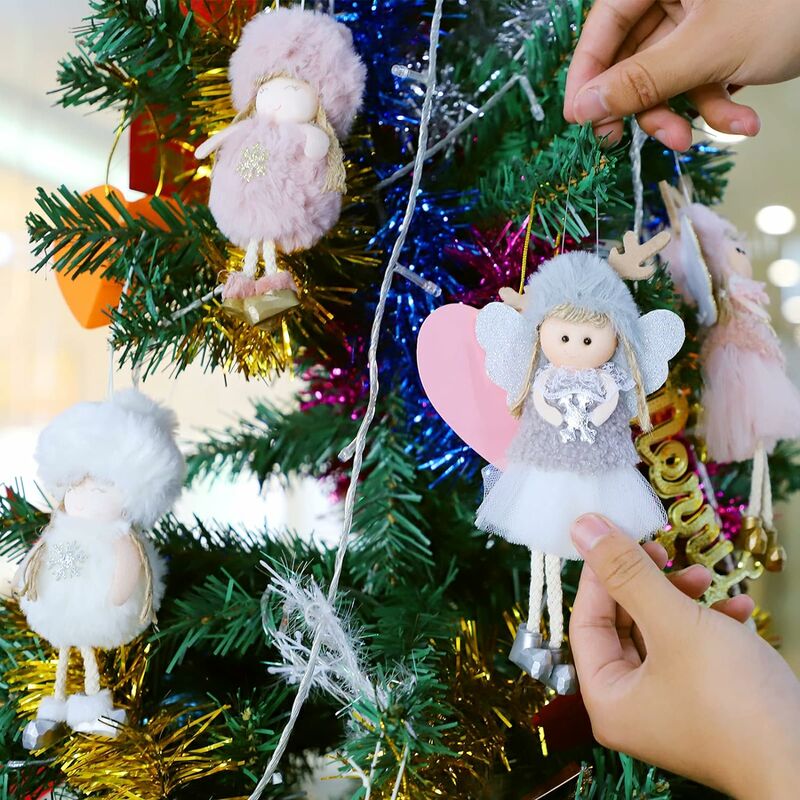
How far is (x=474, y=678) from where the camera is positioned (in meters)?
0.60

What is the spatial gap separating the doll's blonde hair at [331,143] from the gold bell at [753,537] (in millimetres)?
404

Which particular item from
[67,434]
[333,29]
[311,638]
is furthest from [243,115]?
[311,638]

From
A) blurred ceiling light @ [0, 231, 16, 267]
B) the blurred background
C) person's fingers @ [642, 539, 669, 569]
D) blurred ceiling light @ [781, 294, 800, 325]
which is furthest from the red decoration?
blurred ceiling light @ [0, 231, 16, 267]

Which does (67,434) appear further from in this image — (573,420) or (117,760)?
(573,420)

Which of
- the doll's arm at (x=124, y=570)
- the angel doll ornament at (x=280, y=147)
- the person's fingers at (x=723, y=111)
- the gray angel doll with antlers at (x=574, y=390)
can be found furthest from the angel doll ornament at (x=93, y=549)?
the person's fingers at (x=723, y=111)

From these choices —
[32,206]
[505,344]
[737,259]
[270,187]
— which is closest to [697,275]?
[737,259]

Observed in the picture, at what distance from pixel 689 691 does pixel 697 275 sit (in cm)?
35

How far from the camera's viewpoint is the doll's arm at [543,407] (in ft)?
1.54

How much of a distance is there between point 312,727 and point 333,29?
0.57 metres

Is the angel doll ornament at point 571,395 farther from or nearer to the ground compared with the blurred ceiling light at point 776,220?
nearer to the ground

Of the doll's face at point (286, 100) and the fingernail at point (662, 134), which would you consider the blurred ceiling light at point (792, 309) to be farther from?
the doll's face at point (286, 100)

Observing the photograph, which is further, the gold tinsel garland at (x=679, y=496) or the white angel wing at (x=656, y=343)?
the gold tinsel garland at (x=679, y=496)

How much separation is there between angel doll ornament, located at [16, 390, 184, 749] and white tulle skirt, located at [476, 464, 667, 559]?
0.24 m

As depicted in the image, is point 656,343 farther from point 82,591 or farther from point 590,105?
point 82,591
